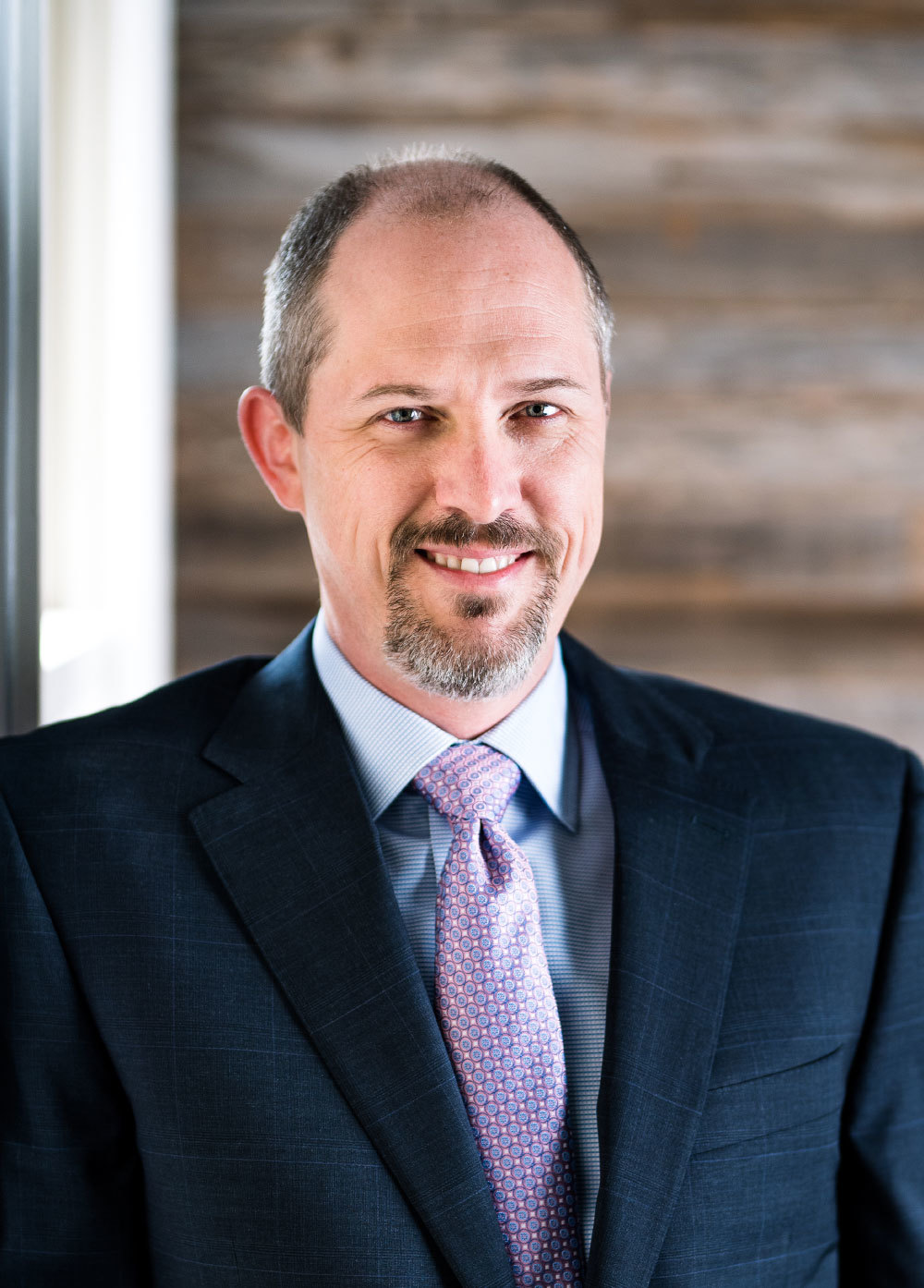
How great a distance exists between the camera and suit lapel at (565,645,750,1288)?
3.09 ft

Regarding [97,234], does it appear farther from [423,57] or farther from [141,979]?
[141,979]

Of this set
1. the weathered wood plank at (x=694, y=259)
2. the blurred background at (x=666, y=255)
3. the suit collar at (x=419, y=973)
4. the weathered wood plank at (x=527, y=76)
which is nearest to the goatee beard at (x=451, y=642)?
the suit collar at (x=419, y=973)

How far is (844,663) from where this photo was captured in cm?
255

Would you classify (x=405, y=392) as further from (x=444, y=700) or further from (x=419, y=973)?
(x=419, y=973)

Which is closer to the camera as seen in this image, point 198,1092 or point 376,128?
point 198,1092

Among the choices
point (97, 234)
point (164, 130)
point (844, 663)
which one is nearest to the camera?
point (97, 234)

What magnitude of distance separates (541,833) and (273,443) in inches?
18.5

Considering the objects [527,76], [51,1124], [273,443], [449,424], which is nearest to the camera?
[51,1124]

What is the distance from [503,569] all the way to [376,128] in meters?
1.65

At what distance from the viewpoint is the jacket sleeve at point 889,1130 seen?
1.08m

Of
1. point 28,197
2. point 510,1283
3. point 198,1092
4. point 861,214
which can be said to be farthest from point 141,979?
point 861,214

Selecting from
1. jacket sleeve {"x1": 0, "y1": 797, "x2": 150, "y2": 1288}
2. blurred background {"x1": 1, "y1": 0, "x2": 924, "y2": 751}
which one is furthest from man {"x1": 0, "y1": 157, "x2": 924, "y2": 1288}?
blurred background {"x1": 1, "y1": 0, "x2": 924, "y2": 751}

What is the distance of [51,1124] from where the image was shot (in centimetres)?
95

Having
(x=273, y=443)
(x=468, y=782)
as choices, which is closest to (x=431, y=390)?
(x=273, y=443)
